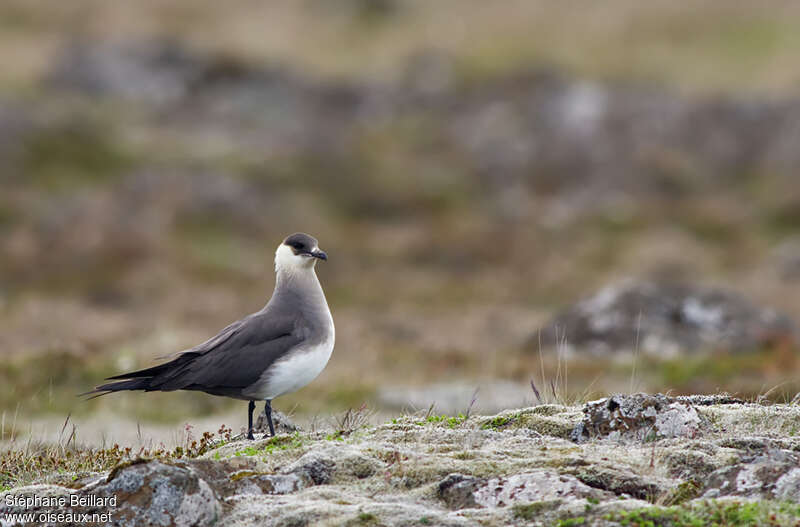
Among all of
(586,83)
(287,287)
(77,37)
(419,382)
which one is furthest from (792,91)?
(287,287)

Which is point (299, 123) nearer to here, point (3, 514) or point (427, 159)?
point (427, 159)

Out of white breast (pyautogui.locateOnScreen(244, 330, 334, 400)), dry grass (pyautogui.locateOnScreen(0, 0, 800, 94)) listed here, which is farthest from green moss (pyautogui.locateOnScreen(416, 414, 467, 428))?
dry grass (pyautogui.locateOnScreen(0, 0, 800, 94))

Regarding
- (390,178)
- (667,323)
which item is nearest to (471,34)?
(390,178)

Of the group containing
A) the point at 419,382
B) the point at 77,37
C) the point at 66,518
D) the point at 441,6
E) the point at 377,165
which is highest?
the point at 441,6

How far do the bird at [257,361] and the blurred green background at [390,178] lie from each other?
6144 millimetres

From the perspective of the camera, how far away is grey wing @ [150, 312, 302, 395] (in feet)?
27.2

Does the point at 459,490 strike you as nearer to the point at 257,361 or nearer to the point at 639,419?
the point at 639,419

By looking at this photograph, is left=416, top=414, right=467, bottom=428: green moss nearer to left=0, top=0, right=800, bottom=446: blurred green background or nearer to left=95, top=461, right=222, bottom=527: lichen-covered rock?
left=95, top=461, right=222, bottom=527: lichen-covered rock

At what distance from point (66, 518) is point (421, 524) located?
2252mm

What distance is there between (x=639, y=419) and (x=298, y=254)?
11.5ft

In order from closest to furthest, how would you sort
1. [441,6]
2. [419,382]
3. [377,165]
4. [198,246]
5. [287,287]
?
[287,287] < [419,382] < [198,246] < [377,165] < [441,6]

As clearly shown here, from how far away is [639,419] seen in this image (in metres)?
7.37

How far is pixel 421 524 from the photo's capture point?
5820mm

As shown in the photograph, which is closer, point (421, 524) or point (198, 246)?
point (421, 524)
